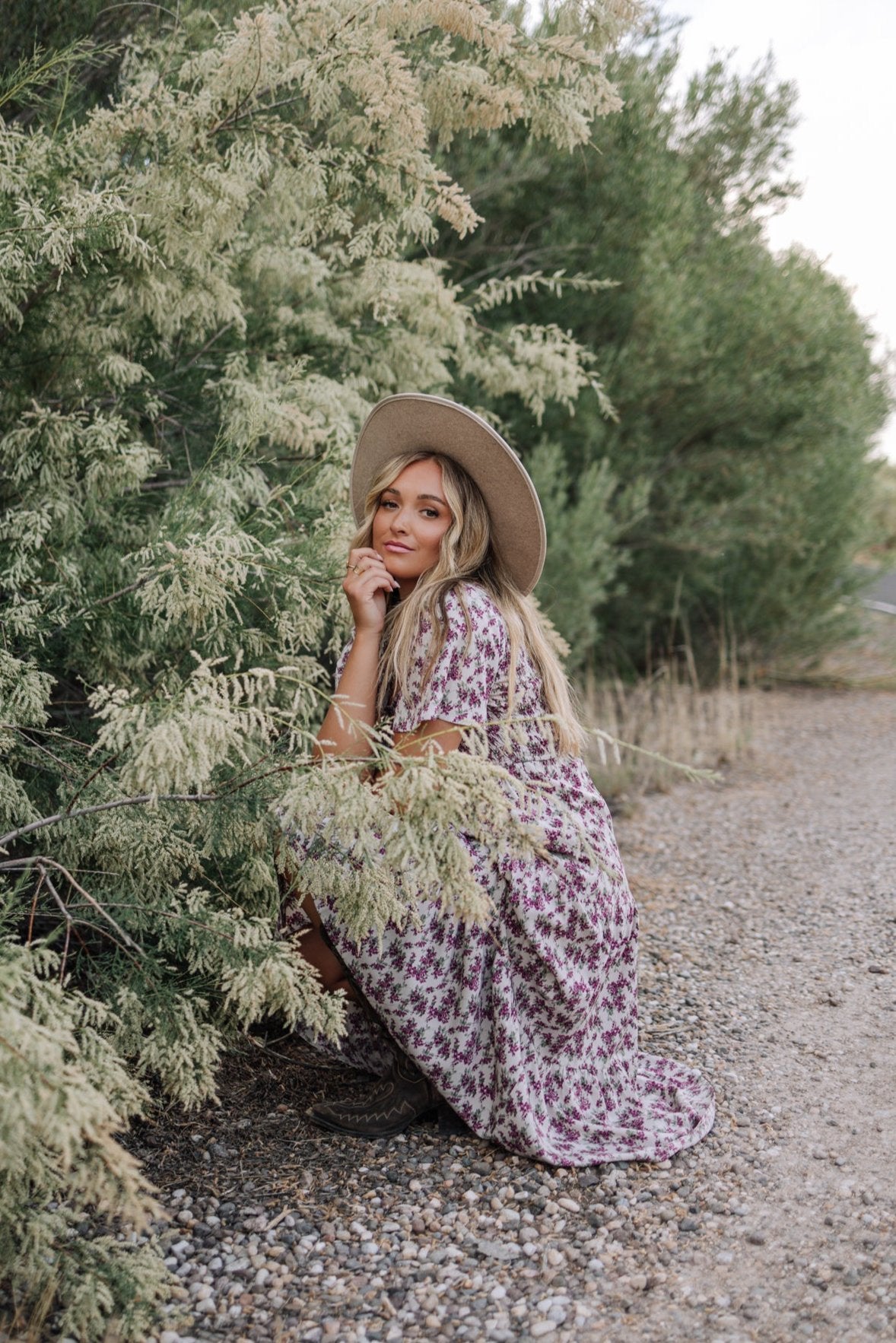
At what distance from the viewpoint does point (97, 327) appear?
11.5 feet

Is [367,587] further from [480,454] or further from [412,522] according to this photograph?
[480,454]

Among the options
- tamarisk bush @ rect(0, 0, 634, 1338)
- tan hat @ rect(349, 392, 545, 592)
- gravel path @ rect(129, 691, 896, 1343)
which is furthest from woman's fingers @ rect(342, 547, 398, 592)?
gravel path @ rect(129, 691, 896, 1343)

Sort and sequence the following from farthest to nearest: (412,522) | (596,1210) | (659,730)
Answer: (659,730), (412,522), (596,1210)

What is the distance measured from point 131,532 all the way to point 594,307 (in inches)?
184

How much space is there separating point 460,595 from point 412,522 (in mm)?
306

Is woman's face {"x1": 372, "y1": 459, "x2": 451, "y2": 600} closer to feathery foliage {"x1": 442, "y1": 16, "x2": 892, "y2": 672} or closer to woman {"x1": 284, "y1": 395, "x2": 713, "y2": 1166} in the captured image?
woman {"x1": 284, "y1": 395, "x2": 713, "y2": 1166}

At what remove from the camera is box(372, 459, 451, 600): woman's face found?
3.05m

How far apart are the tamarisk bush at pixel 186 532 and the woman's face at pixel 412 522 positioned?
211 mm

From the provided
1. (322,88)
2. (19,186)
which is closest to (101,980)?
(19,186)

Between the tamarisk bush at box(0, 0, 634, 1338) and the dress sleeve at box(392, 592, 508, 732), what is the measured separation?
0.85ft

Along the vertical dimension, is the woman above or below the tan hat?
below

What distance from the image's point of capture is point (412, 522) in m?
3.06

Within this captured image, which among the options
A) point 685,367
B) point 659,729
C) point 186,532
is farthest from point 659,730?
point 186,532

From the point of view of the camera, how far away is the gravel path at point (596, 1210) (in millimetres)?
2219
